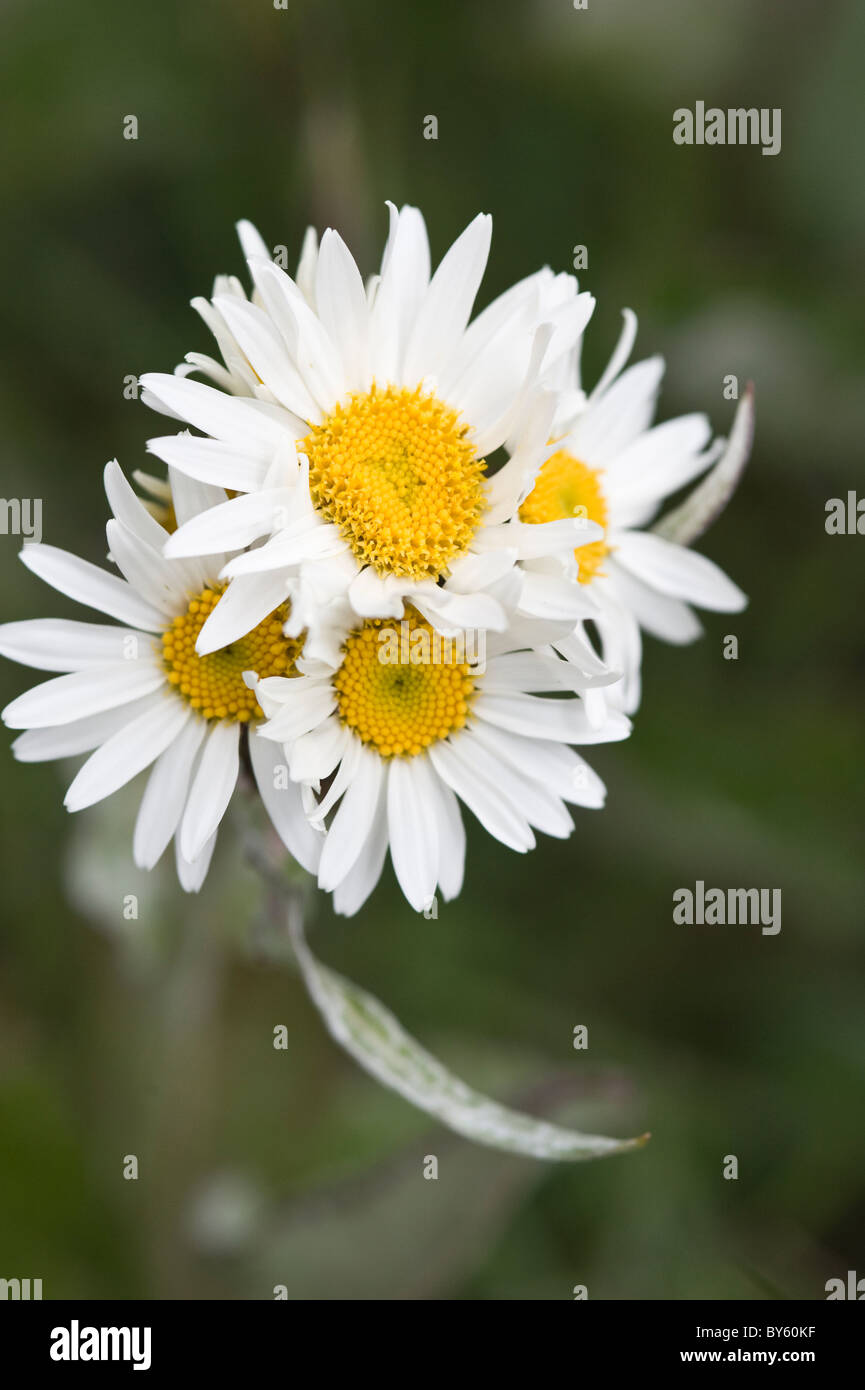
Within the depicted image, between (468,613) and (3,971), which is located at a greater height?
(468,613)

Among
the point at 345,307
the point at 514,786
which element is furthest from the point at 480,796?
the point at 345,307

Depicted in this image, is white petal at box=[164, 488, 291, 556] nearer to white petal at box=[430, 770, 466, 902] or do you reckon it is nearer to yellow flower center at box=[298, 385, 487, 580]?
yellow flower center at box=[298, 385, 487, 580]

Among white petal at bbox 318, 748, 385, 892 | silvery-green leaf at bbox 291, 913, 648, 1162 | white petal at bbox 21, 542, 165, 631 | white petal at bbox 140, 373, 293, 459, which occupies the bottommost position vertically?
silvery-green leaf at bbox 291, 913, 648, 1162

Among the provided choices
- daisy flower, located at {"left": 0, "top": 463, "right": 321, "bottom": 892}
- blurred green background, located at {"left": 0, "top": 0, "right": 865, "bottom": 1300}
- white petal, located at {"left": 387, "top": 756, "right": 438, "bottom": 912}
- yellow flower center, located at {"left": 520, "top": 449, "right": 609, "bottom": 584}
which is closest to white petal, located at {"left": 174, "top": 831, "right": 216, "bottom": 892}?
daisy flower, located at {"left": 0, "top": 463, "right": 321, "bottom": 892}

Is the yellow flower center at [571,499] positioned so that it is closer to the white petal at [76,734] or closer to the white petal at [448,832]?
the white petal at [448,832]

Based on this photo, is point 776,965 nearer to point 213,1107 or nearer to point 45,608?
point 213,1107
